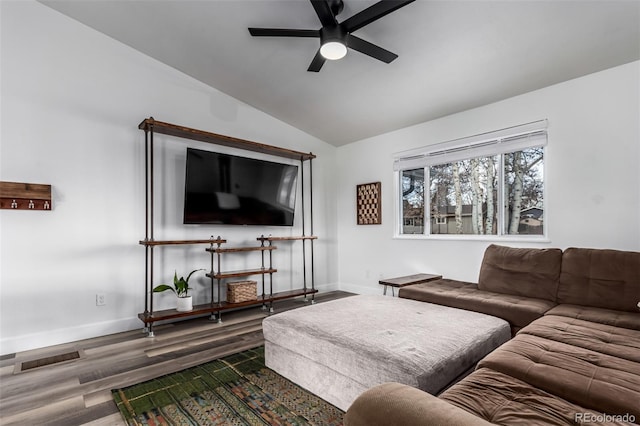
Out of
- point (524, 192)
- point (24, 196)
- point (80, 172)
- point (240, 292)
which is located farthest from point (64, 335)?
point (524, 192)

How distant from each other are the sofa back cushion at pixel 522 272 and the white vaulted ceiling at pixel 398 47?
5.43 feet

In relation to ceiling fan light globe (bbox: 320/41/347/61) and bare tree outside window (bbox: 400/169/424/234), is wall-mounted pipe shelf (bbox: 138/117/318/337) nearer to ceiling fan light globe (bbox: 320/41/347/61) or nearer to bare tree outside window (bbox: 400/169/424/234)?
bare tree outside window (bbox: 400/169/424/234)

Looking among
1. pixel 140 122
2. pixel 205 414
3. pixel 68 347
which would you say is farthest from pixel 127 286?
pixel 205 414

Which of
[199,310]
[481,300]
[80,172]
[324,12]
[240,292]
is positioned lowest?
[199,310]

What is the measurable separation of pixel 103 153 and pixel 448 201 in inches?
154

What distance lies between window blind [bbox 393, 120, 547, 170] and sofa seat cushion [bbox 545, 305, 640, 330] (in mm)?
1655

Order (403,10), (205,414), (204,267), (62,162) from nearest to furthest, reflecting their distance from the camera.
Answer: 1. (205,414)
2. (403,10)
3. (62,162)
4. (204,267)

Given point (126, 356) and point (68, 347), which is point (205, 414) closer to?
point (126, 356)

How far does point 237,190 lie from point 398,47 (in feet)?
7.54

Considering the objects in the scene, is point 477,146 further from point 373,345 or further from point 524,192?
point 373,345

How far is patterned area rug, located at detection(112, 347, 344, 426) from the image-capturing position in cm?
174

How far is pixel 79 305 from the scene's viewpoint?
310cm

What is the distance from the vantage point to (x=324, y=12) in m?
2.16

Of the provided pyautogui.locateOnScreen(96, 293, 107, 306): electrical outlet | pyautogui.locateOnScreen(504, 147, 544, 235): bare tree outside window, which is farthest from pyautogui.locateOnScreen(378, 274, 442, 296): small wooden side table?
pyautogui.locateOnScreen(96, 293, 107, 306): electrical outlet
